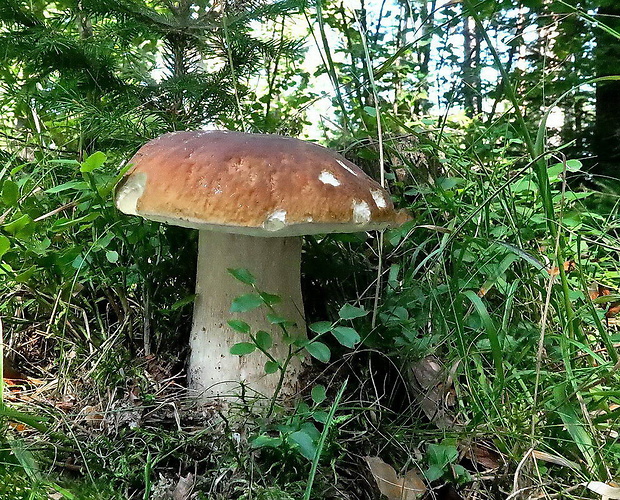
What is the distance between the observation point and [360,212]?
1367 millimetres

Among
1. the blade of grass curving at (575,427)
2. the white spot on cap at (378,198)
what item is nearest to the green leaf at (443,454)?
the blade of grass curving at (575,427)

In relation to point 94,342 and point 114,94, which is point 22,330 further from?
point 114,94

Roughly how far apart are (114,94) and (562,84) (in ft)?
9.01

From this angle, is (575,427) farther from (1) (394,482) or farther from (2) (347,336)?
(2) (347,336)

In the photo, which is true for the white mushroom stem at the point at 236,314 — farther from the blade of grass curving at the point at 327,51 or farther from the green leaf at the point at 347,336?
the blade of grass curving at the point at 327,51

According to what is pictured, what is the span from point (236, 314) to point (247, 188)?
1.78 ft

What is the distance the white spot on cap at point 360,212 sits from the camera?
53.4 inches

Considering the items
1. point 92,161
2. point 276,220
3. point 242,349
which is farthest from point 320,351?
point 92,161

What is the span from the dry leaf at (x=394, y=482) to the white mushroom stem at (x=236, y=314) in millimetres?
449

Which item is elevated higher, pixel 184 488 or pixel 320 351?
pixel 320 351

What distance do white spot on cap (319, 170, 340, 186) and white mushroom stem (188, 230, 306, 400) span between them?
0.35 m

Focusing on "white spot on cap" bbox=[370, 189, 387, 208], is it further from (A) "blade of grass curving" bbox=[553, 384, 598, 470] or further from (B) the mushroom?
(A) "blade of grass curving" bbox=[553, 384, 598, 470]

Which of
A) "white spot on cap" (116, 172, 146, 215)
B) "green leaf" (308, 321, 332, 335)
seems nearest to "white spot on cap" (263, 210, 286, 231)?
"green leaf" (308, 321, 332, 335)

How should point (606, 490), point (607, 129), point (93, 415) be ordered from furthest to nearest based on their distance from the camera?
1. point (607, 129)
2. point (93, 415)
3. point (606, 490)
